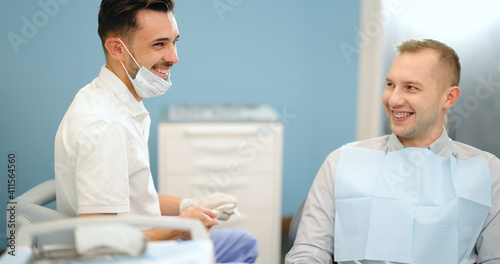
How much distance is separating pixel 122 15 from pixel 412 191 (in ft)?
3.56

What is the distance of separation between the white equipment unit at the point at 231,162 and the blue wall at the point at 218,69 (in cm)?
20

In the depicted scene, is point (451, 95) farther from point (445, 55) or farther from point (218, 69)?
point (218, 69)

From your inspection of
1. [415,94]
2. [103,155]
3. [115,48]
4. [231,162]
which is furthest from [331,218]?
[231,162]

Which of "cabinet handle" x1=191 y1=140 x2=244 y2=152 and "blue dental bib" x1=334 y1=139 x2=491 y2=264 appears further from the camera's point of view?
"cabinet handle" x1=191 y1=140 x2=244 y2=152

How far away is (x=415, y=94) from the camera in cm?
163

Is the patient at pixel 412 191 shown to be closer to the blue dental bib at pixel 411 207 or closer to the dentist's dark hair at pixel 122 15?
the blue dental bib at pixel 411 207

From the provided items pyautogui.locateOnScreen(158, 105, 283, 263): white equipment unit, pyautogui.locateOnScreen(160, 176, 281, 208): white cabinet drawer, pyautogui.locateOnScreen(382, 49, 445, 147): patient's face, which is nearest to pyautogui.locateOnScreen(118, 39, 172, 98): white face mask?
pyautogui.locateOnScreen(382, 49, 445, 147): patient's face

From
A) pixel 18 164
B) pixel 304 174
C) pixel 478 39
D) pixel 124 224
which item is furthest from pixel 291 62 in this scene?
pixel 124 224

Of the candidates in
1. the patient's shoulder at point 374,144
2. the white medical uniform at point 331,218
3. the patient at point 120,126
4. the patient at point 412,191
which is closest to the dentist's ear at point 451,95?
the patient at point 412,191

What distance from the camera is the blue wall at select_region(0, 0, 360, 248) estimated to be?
171 centimetres

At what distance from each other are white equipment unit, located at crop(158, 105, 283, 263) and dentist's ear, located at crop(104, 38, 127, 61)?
970 millimetres

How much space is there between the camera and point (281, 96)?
10.2 feet

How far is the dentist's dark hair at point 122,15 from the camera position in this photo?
144 cm

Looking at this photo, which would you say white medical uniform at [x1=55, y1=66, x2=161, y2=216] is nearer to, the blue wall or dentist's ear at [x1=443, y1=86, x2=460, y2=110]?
the blue wall
